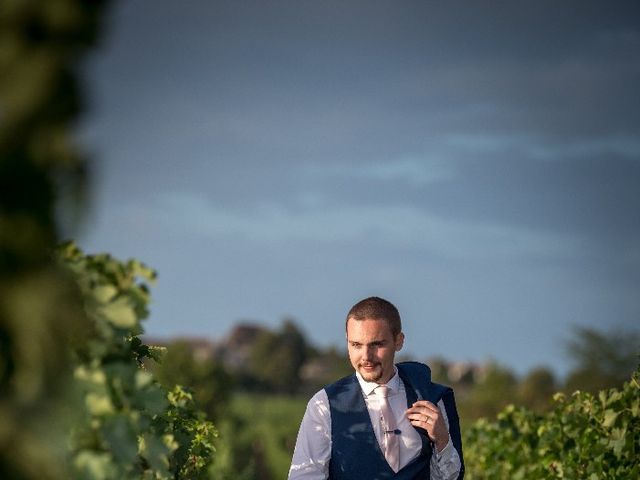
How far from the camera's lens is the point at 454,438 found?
5.66 metres

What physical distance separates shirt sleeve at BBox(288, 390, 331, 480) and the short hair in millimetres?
515

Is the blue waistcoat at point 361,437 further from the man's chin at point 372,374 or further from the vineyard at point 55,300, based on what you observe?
the vineyard at point 55,300

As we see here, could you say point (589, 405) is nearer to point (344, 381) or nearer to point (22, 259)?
point (344, 381)

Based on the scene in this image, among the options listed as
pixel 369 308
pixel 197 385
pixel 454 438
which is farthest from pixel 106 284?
pixel 197 385

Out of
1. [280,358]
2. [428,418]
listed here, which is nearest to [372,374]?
[428,418]

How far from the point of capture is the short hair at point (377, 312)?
5457 millimetres

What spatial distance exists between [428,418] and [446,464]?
0.35 meters

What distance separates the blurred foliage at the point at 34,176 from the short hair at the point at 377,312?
3.24 m

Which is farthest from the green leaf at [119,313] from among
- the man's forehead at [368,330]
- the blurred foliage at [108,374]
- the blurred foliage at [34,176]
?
the man's forehead at [368,330]

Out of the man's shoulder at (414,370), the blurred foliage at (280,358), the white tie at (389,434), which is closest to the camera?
the white tie at (389,434)

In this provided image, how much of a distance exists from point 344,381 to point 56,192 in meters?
3.70

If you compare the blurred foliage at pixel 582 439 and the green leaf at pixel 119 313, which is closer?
the green leaf at pixel 119 313

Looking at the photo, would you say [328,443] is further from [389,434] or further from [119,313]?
[119,313]

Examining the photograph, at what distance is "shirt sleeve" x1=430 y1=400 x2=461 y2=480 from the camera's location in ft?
18.2
